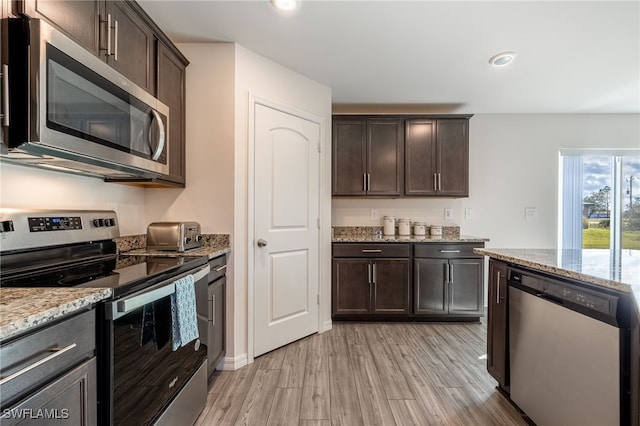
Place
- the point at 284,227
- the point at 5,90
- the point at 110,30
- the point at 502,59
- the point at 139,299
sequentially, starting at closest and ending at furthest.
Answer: the point at 5,90 < the point at 139,299 < the point at 110,30 < the point at 502,59 < the point at 284,227

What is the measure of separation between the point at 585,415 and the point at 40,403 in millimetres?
1892

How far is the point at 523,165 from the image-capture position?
3.71 m

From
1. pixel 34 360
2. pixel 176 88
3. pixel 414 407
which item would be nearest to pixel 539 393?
pixel 414 407

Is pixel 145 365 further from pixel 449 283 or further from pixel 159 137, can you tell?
pixel 449 283

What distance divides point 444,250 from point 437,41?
1970 millimetres

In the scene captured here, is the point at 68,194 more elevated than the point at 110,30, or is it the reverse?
the point at 110,30

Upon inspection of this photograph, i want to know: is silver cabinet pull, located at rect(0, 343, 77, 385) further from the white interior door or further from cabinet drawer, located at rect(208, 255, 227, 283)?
the white interior door

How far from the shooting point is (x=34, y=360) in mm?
736

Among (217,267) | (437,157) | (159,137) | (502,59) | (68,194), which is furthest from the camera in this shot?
(437,157)

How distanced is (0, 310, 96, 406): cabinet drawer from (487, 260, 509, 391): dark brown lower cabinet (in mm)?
2044

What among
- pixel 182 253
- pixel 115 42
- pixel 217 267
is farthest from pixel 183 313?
pixel 115 42

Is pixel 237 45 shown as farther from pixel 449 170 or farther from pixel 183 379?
pixel 449 170

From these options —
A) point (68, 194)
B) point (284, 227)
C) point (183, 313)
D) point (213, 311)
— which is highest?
point (68, 194)

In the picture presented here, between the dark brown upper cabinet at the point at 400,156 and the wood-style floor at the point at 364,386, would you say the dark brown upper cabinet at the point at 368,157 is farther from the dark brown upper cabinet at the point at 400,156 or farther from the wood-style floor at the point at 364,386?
the wood-style floor at the point at 364,386
